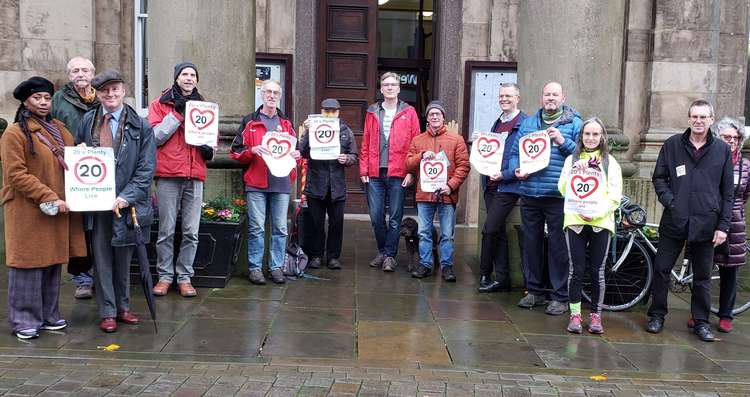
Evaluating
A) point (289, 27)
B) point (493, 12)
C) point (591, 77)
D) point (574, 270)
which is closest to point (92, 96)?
point (574, 270)

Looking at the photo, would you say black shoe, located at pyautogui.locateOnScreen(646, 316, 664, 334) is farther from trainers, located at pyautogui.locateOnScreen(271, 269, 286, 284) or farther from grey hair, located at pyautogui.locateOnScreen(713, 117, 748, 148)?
trainers, located at pyautogui.locateOnScreen(271, 269, 286, 284)

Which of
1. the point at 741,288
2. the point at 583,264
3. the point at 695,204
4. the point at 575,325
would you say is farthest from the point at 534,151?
the point at 741,288

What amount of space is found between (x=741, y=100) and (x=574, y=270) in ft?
20.5

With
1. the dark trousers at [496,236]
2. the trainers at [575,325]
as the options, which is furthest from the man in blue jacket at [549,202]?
the trainers at [575,325]

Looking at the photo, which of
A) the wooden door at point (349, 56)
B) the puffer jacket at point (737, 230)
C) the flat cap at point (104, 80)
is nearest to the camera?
the flat cap at point (104, 80)

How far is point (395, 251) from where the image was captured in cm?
894

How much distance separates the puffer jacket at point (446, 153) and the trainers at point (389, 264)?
867 mm

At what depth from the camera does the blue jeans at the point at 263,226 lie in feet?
26.0

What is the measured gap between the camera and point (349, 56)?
12.8 metres

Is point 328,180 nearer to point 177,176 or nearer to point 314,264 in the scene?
point 314,264

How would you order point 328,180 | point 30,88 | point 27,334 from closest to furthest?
1. point 30,88
2. point 27,334
3. point 328,180

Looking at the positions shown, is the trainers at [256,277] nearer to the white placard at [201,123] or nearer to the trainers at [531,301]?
the white placard at [201,123]

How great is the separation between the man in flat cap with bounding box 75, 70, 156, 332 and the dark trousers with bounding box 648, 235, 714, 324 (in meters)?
4.29

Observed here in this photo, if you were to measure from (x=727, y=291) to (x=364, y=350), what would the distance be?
3363 mm
